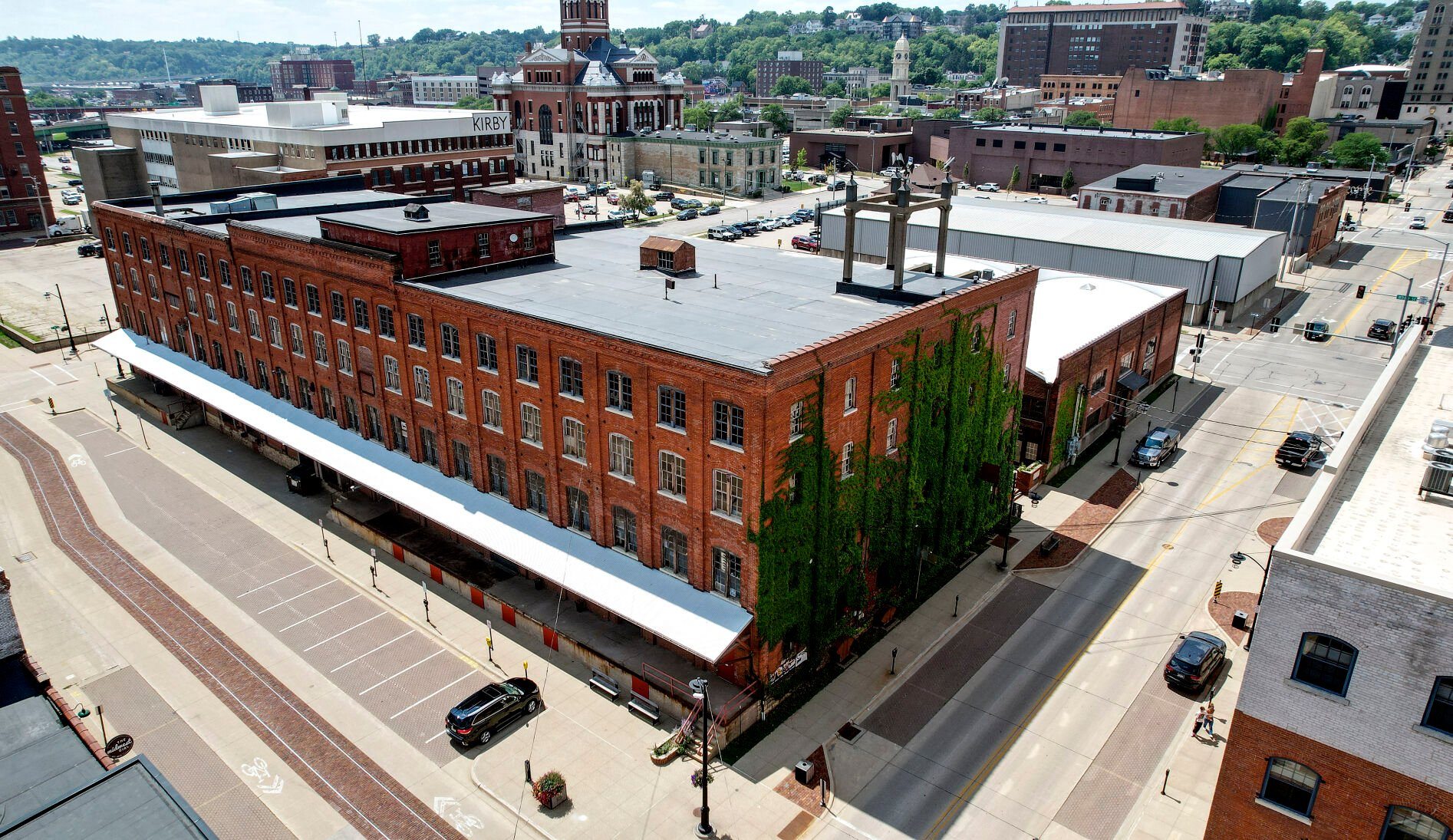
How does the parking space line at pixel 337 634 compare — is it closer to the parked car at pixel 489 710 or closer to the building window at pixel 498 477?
the building window at pixel 498 477

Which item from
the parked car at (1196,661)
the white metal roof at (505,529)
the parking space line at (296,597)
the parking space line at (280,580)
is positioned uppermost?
the white metal roof at (505,529)

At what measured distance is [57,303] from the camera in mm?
90875

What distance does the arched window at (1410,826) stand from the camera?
21406mm

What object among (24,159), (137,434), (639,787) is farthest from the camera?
(24,159)

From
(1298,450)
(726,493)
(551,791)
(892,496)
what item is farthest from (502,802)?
(1298,450)

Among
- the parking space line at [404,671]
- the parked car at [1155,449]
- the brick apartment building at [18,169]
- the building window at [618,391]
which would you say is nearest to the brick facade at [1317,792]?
the building window at [618,391]

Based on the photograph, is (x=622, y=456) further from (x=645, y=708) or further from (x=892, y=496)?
(x=892, y=496)

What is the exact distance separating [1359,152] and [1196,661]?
170 metres

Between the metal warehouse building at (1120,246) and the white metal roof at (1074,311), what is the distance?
1222cm

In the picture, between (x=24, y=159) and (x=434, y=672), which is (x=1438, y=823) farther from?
(x=24, y=159)

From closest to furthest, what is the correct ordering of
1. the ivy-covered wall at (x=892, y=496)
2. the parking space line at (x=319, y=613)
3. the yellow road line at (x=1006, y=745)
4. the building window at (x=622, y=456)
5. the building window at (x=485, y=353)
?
the yellow road line at (x=1006, y=745)
the ivy-covered wall at (x=892, y=496)
the building window at (x=622, y=456)
the building window at (x=485, y=353)
the parking space line at (x=319, y=613)

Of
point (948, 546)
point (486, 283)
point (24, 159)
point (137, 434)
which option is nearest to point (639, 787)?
point (948, 546)

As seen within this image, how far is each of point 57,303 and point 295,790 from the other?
8425 cm

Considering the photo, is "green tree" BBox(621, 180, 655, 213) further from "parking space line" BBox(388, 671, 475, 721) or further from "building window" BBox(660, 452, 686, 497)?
"parking space line" BBox(388, 671, 475, 721)
